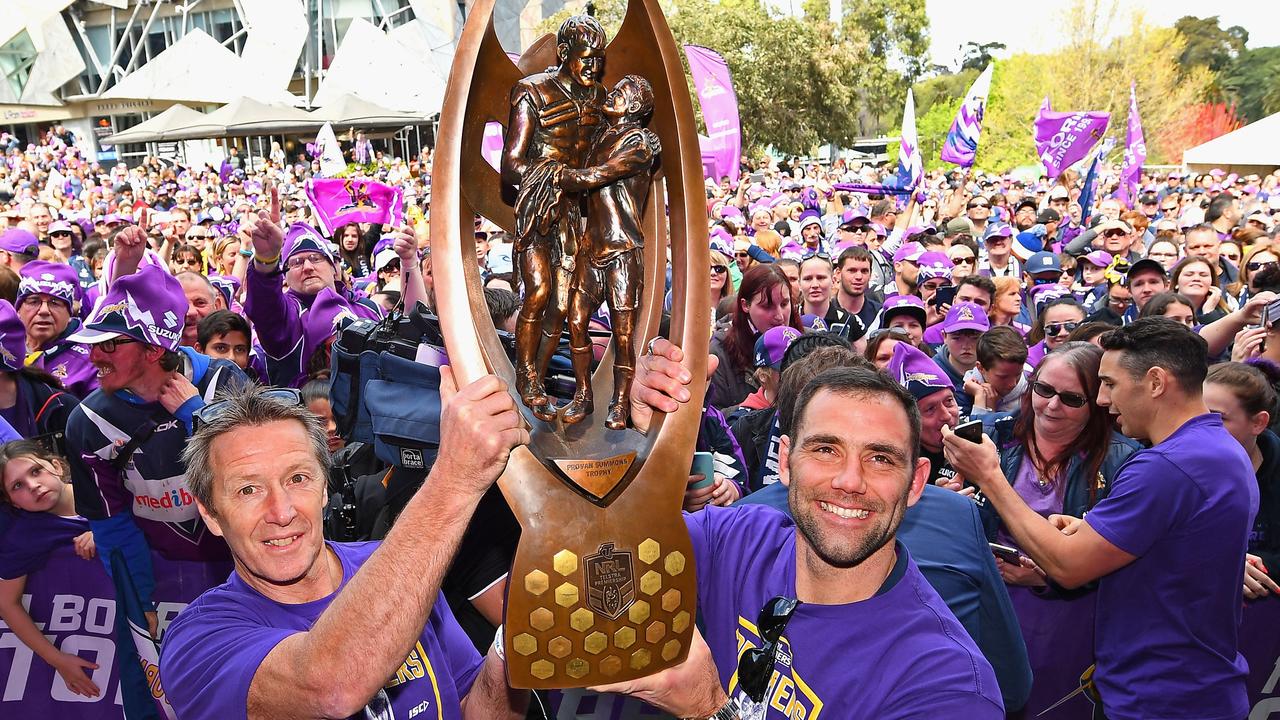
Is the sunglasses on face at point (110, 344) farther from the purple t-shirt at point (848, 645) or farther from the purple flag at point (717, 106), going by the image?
the purple flag at point (717, 106)

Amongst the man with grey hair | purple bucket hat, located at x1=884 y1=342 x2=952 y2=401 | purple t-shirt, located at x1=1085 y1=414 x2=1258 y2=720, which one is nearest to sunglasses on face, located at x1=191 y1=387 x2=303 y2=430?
the man with grey hair

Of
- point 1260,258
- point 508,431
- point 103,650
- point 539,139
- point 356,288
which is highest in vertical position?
point 539,139

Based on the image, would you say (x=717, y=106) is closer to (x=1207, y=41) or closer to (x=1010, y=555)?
(x=1010, y=555)

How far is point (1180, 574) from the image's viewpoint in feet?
11.5

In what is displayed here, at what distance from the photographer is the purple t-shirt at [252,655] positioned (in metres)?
2.12

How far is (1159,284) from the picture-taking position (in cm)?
725

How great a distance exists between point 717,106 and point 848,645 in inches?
382

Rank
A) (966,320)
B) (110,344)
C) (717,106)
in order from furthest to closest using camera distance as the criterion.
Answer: (717,106), (966,320), (110,344)

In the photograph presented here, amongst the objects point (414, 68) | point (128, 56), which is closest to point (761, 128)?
point (414, 68)

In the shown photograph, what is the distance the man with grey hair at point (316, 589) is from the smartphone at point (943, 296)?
624 cm

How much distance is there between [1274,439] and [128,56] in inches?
2847

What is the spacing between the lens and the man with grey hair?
6.52 ft

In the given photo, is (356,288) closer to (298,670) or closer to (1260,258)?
(298,670)

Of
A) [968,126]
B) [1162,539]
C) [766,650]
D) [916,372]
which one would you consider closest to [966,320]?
[916,372]
